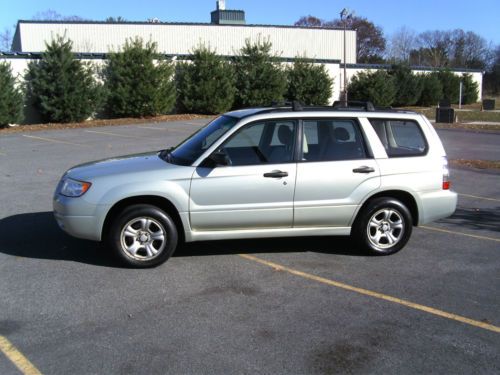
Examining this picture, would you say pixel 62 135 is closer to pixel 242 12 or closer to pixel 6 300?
pixel 6 300

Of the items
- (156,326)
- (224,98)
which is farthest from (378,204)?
(224,98)

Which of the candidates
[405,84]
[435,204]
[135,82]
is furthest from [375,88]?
[435,204]

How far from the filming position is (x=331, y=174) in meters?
6.04

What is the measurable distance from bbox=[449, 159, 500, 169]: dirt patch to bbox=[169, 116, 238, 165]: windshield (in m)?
9.40

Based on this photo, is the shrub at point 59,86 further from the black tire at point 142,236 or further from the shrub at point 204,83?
the black tire at point 142,236

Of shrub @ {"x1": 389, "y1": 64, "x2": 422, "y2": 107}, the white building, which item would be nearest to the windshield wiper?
the white building

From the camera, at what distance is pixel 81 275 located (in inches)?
217

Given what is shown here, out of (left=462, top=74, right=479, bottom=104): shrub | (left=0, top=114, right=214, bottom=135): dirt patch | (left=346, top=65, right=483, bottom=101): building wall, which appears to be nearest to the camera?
(left=0, top=114, right=214, bottom=135): dirt patch

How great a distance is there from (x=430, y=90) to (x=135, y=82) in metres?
26.5

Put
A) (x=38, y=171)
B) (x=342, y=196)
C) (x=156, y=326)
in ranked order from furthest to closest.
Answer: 1. (x=38, y=171)
2. (x=342, y=196)
3. (x=156, y=326)

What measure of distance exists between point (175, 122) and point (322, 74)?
10785 millimetres

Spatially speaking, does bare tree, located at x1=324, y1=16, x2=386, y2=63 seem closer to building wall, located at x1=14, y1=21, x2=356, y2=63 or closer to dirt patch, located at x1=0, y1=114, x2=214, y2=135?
building wall, located at x1=14, y1=21, x2=356, y2=63

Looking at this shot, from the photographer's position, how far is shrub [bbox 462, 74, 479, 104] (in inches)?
1917

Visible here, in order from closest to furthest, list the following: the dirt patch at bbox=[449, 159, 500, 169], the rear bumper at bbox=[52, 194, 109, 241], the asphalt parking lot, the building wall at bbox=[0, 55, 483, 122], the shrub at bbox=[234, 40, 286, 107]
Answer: the asphalt parking lot
the rear bumper at bbox=[52, 194, 109, 241]
the dirt patch at bbox=[449, 159, 500, 169]
the building wall at bbox=[0, 55, 483, 122]
the shrub at bbox=[234, 40, 286, 107]
